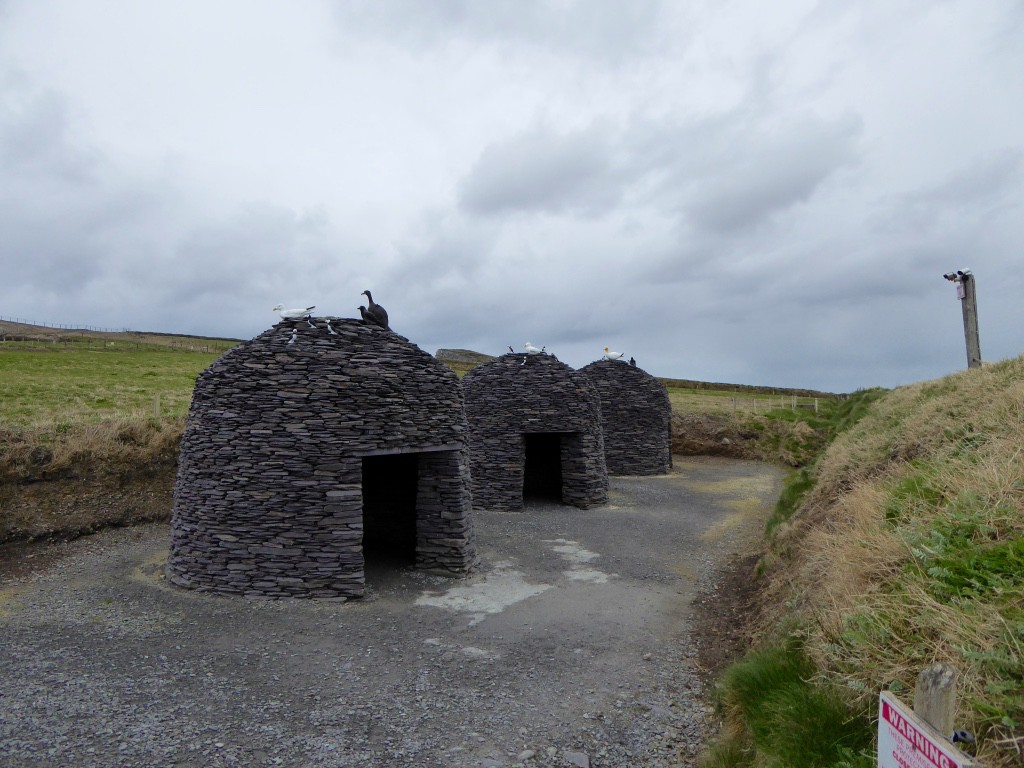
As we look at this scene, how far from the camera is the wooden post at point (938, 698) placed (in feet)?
8.05

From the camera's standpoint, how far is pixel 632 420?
82.8 feet

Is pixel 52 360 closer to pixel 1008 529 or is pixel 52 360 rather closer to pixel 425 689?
pixel 425 689

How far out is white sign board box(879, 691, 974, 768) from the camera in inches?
92.1

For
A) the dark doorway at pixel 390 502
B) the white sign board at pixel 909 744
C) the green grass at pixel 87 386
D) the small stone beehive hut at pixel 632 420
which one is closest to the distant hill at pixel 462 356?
the green grass at pixel 87 386

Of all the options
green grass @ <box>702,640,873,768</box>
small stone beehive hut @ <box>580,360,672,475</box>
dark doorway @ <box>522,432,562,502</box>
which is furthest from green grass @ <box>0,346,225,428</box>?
green grass @ <box>702,640,873,768</box>

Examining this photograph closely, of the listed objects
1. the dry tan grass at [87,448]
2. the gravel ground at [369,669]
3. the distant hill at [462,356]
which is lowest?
the gravel ground at [369,669]

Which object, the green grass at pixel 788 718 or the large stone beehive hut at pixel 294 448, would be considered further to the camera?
the large stone beehive hut at pixel 294 448

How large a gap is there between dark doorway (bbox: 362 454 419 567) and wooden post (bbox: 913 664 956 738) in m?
10.9

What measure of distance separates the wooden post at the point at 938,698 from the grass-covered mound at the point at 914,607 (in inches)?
20.5

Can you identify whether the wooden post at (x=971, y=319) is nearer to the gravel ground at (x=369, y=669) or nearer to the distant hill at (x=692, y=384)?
the gravel ground at (x=369, y=669)

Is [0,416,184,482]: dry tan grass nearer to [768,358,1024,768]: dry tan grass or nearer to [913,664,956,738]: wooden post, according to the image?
[768,358,1024,768]: dry tan grass

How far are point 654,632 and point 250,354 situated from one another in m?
7.33

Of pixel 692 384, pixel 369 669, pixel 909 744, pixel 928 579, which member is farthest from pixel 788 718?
pixel 692 384

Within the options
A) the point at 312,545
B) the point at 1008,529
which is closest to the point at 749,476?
the point at 312,545
